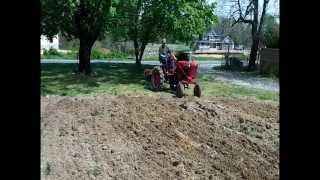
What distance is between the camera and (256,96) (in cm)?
266

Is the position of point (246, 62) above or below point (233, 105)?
above

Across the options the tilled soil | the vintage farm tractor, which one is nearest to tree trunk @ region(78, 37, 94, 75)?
the tilled soil

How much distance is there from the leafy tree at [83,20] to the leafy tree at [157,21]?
0.10 metres

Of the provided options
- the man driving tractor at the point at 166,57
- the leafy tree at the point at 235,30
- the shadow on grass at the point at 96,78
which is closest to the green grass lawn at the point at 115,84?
the shadow on grass at the point at 96,78

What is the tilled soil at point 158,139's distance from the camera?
2.22 meters

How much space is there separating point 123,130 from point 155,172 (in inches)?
14.5

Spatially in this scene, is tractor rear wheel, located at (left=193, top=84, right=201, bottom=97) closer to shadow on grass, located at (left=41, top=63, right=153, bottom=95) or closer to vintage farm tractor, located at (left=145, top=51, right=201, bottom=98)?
vintage farm tractor, located at (left=145, top=51, right=201, bottom=98)

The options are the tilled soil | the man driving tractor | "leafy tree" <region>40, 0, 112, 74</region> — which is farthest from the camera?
the man driving tractor

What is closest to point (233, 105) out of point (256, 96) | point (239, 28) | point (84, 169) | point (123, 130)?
point (256, 96)

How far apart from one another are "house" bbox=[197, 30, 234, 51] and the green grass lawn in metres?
0.22

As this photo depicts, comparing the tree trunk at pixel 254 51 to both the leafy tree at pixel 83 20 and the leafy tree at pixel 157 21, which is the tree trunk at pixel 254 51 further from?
the leafy tree at pixel 83 20

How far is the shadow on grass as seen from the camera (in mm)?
2371
